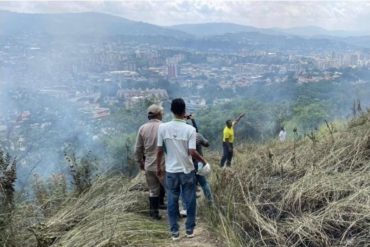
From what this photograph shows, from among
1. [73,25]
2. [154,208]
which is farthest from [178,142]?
[73,25]

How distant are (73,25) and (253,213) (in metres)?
93.6

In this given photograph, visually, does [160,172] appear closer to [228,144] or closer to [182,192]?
[182,192]

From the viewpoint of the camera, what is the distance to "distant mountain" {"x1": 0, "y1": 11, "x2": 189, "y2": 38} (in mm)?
66012

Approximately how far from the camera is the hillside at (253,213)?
4.30m

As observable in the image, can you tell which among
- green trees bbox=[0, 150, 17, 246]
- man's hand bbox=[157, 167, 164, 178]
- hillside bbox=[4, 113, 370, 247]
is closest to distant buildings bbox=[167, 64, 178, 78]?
hillside bbox=[4, 113, 370, 247]

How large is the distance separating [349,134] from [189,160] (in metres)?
3.94

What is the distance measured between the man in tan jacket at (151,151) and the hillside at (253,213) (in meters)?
0.22

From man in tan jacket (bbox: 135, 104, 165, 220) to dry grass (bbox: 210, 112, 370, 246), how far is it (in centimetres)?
82

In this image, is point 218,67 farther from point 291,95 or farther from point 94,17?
point 94,17

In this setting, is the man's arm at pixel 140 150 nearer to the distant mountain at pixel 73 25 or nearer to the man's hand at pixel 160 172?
the man's hand at pixel 160 172

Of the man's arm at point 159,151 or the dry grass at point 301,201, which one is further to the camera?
the man's arm at point 159,151

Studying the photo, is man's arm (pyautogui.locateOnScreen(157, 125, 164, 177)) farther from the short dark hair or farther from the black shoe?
the black shoe

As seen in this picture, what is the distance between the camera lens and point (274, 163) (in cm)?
687

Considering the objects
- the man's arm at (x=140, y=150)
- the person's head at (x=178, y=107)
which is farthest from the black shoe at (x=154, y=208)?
the person's head at (x=178, y=107)
